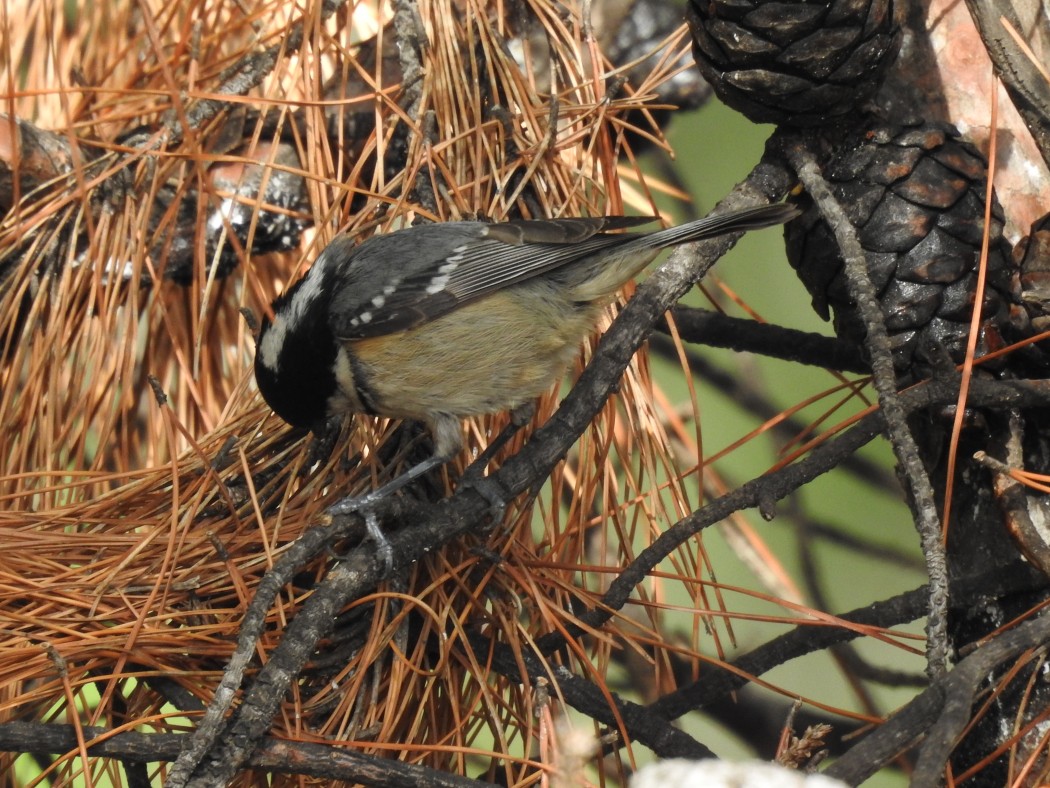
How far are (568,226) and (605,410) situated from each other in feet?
1.09

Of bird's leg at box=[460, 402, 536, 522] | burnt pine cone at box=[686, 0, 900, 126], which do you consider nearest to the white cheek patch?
bird's leg at box=[460, 402, 536, 522]

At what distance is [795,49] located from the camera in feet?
4.99

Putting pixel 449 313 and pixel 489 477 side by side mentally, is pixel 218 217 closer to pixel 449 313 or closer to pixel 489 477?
pixel 449 313

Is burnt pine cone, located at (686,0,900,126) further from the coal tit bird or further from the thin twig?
the coal tit bird

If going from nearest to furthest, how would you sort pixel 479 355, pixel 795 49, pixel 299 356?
1. pixel 795 49
2. pixel 299 356
3. pixel 479 355

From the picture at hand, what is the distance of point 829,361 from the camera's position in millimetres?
1878

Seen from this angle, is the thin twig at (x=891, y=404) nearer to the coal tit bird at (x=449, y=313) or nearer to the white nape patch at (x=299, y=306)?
the coal tit bird at (x=449, y=313)

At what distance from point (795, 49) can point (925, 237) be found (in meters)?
0.35

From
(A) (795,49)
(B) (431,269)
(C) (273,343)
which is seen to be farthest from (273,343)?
(A) (795,49)

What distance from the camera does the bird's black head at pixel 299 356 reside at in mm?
1729

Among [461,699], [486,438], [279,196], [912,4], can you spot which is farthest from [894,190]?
[279,196]

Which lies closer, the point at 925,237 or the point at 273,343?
the point at 925,237

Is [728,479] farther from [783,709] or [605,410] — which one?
[605,410]

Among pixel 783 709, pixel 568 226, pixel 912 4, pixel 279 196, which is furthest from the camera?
pixel 783 709
